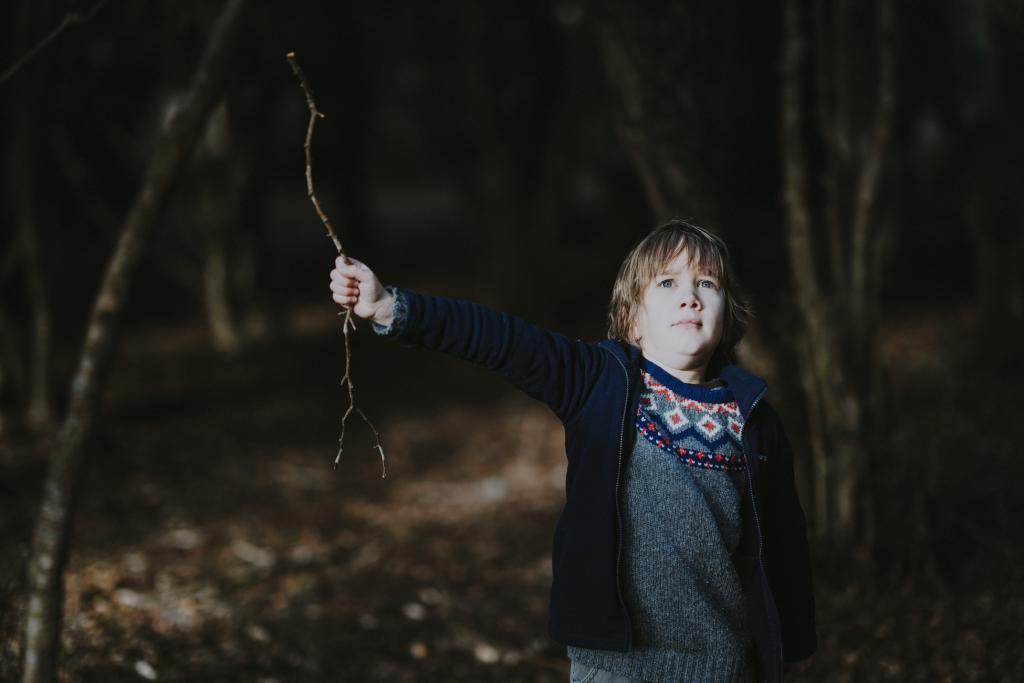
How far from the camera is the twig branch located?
291 centimetres

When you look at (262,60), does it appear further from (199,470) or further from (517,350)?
(517,350)

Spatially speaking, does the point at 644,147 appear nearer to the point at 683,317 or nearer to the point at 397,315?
the point at 683,317

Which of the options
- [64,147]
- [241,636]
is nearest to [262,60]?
[64,147]

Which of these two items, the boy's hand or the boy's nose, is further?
the boy's nose

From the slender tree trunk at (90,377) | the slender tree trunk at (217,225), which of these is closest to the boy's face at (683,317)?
the slender tree trunk at (90,377)

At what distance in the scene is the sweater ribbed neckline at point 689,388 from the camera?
7.70 ft

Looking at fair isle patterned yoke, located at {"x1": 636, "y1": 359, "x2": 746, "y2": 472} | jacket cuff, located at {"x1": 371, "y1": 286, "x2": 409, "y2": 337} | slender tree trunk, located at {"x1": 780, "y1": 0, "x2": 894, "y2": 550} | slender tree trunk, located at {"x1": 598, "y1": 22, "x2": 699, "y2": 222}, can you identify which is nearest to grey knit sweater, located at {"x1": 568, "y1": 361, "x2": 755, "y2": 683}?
fair isle patterned yoke, located at {"x1": 636, "y1": 359, "x2": 746, "y2": 472}

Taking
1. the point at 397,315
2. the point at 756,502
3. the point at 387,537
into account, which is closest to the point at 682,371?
the point at 756,502

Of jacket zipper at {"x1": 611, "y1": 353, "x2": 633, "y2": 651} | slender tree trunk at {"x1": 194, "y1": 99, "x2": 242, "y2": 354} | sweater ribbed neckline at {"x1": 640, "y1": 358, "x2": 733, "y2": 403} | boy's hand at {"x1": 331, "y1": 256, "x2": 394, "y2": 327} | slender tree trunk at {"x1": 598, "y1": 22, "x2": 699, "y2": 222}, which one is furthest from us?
slender tree trunk at {"x1": 194, "y1": 99, "x2": 242, "y2": 354}

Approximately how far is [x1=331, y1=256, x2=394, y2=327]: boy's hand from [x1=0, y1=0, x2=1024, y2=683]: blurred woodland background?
1426mm

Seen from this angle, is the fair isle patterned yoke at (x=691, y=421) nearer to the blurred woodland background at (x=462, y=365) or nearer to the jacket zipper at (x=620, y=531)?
the jacket zipper at (x=620, y=531)

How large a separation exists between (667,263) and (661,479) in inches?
18.5

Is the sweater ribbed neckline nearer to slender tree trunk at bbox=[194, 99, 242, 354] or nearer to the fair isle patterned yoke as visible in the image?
the fair isle patterned yoke

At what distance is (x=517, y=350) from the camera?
2.25 meters
